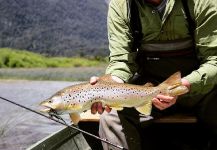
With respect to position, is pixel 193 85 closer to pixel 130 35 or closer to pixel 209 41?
pixel 209 41

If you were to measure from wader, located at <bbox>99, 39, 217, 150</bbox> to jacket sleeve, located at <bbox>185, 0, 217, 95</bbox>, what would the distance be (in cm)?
17

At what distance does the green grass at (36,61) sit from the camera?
59.4 meters

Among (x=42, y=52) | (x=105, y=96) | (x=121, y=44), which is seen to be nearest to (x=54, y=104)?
(x=105, y=96)

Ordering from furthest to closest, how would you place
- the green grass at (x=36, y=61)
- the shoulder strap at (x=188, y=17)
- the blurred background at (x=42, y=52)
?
the green grass at (x=36, y=61) → the blurred background at (x=42, y=52) → the shoulder strap at (x=188, y=17)

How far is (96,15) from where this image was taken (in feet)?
489

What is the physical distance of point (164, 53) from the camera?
5371 millimetres

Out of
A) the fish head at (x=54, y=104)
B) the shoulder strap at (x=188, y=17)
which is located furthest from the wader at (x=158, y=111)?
the fish head at (x=54, y=104)

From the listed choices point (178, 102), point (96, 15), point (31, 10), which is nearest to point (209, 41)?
point (178, 102)

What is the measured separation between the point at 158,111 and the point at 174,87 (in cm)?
78

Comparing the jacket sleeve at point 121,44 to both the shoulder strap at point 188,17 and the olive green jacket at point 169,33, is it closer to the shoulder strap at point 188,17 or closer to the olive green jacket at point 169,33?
the olive green jacket at point 169,33

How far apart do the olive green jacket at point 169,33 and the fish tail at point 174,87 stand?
0.27 m

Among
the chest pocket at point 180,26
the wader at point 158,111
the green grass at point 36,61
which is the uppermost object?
the chest pocket at point 180,26

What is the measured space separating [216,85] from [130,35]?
864 mm

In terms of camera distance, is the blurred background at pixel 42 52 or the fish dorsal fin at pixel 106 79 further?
the blurred background at pixel 42 52
